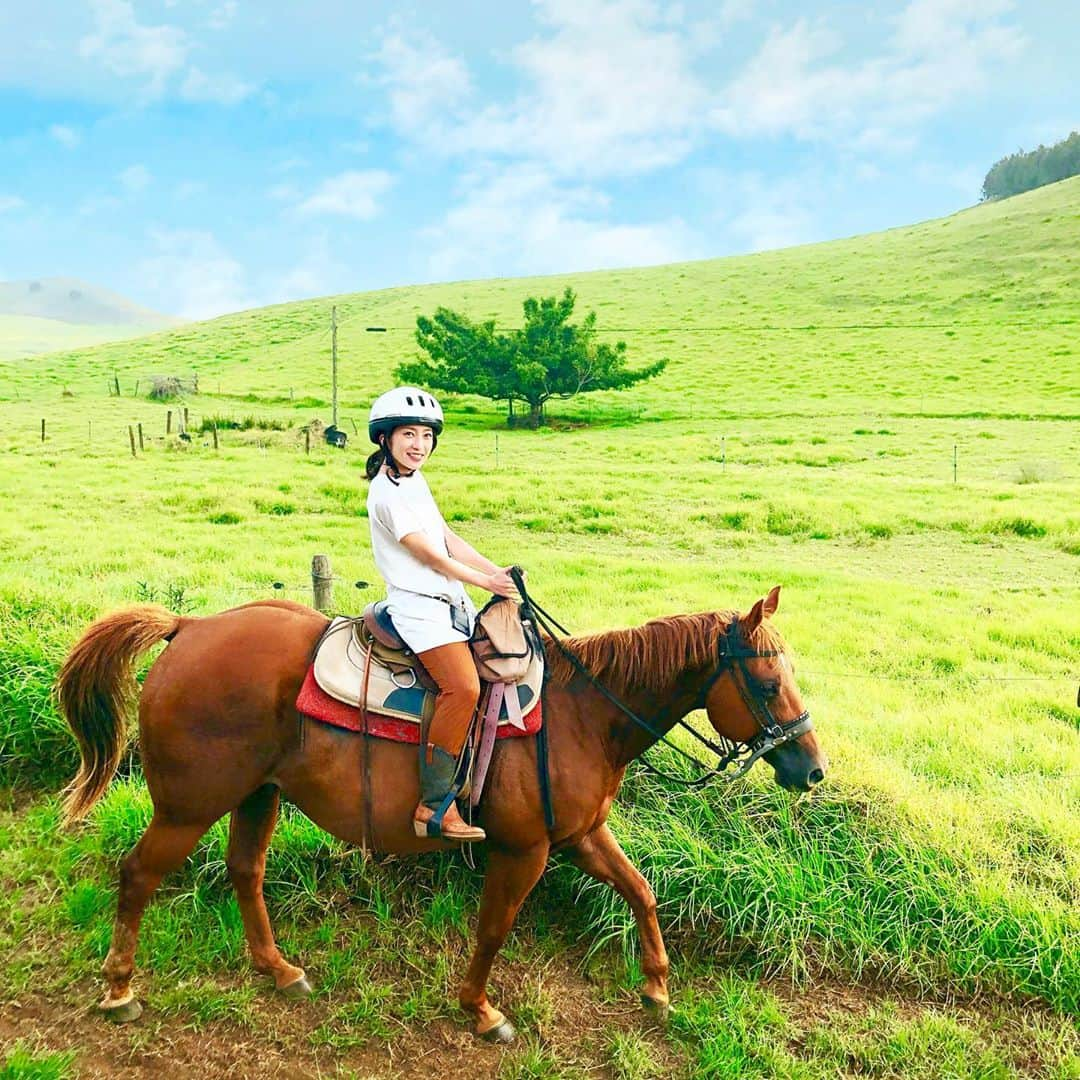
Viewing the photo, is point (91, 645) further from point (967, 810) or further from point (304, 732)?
point (967, 810)

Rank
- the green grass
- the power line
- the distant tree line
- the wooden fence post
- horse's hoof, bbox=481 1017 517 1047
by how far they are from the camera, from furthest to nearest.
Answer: the distant tree line → the power line → the wooden fence post → horse's hoof, bbox=481 1017 517 1047 → the green grass

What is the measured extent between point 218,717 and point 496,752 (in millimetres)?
1369

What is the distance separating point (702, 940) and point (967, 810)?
197cm

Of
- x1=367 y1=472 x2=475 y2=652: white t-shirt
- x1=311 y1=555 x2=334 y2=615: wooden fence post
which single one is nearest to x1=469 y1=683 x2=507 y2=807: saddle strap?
x1=367 y1=472 x2=475 y2=652: white t-shirt

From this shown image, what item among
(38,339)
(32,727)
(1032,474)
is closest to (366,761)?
(32,727)

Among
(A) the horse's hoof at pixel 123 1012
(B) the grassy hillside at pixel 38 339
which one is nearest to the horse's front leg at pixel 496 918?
(A) the horse's hoof at pixel 123 1012

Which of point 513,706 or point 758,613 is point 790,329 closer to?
point 758,613

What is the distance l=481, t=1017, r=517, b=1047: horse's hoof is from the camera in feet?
12.9

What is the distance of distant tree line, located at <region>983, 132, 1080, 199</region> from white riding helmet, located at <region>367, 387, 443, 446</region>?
5084 inches

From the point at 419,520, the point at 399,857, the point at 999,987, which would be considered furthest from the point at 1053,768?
the point at 419,520

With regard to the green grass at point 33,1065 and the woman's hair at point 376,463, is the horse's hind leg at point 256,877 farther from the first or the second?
the woman's hair at point 376,463

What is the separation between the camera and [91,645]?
4211mm

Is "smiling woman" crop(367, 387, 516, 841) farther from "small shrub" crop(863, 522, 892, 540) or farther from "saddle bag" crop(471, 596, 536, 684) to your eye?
"small shrub" crop(863, 522, 892, 540)

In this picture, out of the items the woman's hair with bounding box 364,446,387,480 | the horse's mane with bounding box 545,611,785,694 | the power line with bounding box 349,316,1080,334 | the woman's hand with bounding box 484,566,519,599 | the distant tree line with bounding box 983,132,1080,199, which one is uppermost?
the distant tree line with bounding box 983,132,1080,199
